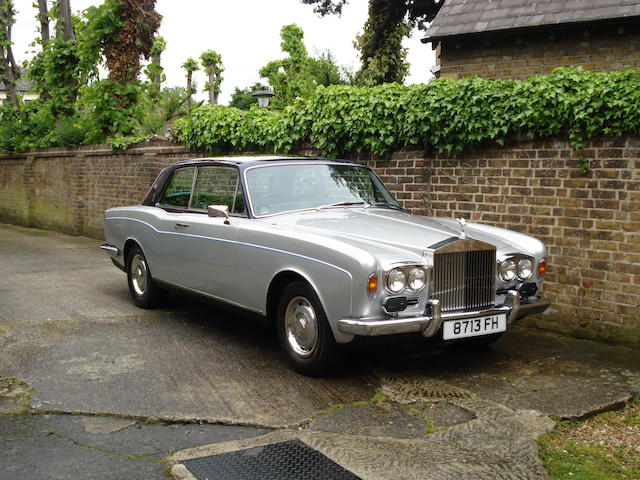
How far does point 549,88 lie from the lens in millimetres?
6059

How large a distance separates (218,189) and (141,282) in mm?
1754

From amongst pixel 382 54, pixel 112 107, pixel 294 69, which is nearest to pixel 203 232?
pixel 112 107

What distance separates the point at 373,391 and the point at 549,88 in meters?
3.43

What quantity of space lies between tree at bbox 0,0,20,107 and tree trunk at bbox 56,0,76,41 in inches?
170

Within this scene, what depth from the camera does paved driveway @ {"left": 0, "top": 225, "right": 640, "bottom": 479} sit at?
3.50 meters

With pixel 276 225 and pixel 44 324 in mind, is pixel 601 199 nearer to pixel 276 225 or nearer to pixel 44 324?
pixel 276 225

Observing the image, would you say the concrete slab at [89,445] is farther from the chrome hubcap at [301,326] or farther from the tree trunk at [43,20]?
the tree trunk at [43,20]

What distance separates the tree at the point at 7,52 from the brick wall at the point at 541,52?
16.0 metres

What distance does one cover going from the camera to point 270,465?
3.24m

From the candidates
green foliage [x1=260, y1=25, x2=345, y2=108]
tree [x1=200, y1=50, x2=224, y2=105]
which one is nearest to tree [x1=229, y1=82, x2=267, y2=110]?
tree [x1=200, y1=50, x2=224, y2=105]

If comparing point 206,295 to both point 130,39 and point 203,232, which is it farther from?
point 130,39

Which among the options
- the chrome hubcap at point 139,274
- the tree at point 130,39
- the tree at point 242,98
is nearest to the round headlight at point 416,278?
the chrome hubcap at point 139,274

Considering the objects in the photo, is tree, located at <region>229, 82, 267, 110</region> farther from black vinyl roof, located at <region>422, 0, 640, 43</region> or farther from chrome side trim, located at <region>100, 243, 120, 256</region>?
chrome side trim, located at <region>100, 243, 120, 256</region>

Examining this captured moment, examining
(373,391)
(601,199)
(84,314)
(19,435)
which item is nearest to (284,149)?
(84,314)
